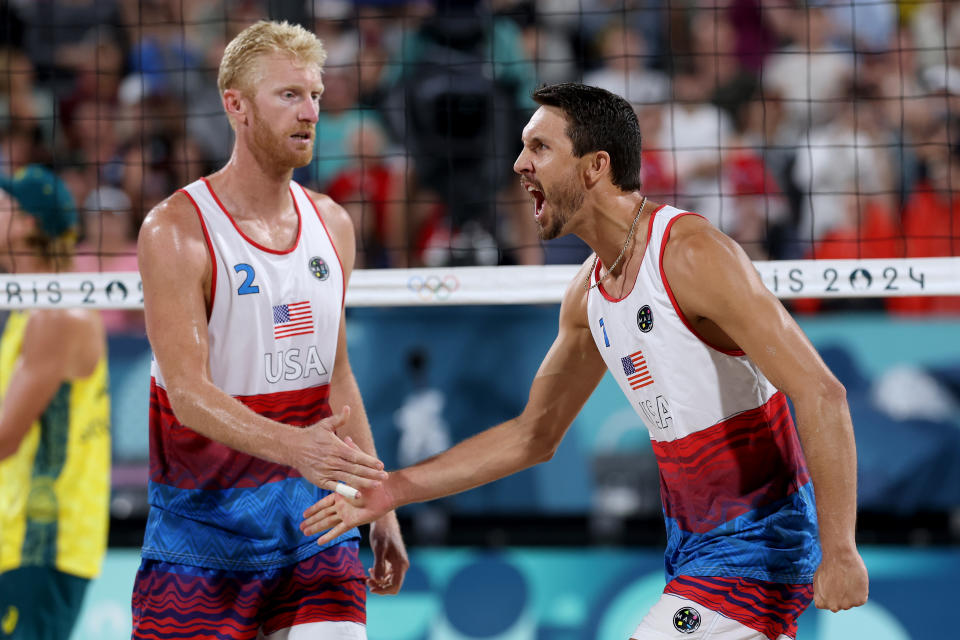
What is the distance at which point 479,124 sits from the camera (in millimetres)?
8031

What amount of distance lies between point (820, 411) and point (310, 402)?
155 cm

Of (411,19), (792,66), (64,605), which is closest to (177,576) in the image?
(64,605)

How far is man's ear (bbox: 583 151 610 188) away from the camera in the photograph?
11.8 feet

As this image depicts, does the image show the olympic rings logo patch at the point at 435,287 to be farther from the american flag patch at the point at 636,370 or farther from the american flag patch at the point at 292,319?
the american flag patch at the point at 636,370

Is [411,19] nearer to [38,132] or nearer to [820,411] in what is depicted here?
[38,132]

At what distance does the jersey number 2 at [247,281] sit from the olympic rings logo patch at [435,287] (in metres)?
1.37

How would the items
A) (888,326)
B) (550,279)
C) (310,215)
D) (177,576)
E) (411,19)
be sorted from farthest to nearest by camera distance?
(411,19) < (888,326) < (550,279) < (310,215) < (177,576)

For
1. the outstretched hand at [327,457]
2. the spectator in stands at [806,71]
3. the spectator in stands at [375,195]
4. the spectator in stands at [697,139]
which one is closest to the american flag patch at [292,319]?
the outstretched hand at [327,457]

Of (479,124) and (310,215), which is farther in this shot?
(479,124)

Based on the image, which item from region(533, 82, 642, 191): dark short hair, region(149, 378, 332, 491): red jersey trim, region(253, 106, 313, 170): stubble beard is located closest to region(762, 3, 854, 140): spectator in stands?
region(533, 82, 642, 191): dark short hair

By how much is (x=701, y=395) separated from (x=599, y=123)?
0.87 m

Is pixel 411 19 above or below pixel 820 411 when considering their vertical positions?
above

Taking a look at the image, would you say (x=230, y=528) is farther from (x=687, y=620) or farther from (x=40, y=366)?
(x=40, y=366)

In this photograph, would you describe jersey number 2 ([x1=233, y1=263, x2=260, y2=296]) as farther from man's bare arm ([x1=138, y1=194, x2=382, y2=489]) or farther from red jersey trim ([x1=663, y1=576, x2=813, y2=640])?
red jersey trim ([x1=663, y1=576, x2=813, y2=640])
